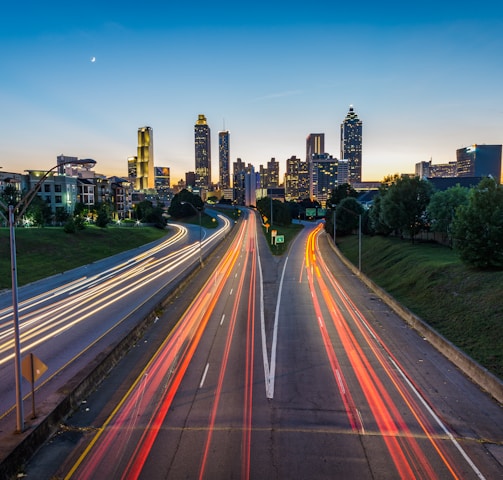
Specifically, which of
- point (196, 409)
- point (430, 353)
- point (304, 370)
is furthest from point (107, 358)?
point (430, 353)

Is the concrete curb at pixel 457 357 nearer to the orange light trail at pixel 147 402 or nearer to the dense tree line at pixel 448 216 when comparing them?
the dense tree line at pixel 448 216

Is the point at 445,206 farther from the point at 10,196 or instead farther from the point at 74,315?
the point at 10,196

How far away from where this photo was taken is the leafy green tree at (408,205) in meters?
56.2

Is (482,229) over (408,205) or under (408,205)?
under

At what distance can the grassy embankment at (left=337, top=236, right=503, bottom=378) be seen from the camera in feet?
68.0

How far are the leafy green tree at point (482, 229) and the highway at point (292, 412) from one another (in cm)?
1137

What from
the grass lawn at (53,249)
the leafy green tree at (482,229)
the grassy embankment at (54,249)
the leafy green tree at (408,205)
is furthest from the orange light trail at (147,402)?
the leafy green tree at (408,205)

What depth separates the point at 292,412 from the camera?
1359 cm

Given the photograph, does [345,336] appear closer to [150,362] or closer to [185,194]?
[150,362]

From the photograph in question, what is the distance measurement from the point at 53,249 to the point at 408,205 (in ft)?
171

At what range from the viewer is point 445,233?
52.6m

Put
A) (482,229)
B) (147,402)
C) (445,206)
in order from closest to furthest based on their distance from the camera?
1. (147,402)
2. (482,229)
3. (445,206)

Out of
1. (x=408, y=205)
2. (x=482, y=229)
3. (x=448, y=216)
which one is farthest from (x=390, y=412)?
(x=408, y=205)

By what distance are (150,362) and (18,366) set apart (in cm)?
743
